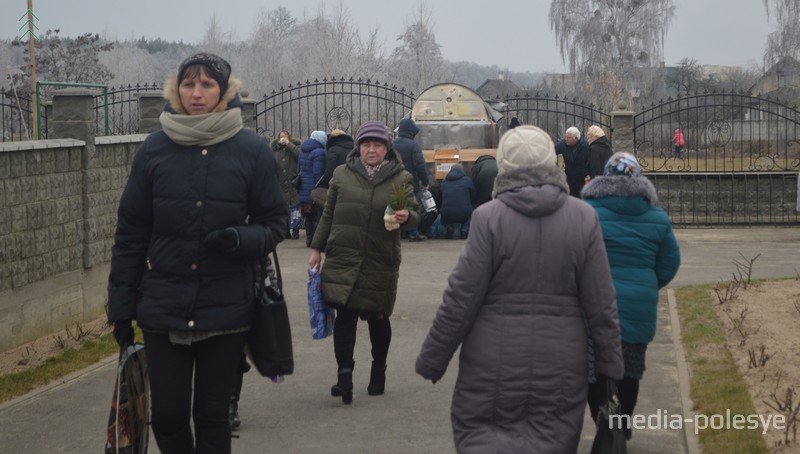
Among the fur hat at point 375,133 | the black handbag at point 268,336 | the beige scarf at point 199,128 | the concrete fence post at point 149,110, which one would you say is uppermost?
the concrete fence post at point 149,110

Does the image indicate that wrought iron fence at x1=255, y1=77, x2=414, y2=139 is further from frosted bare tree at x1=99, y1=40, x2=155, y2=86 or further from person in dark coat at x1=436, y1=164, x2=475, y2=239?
frosted bare tree at x1=99, y1=40, x2=155, y2=86

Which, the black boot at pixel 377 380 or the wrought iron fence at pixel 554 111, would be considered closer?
the black boot at pixel 377 380

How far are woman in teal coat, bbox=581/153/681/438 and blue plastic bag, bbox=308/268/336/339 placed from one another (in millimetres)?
2177

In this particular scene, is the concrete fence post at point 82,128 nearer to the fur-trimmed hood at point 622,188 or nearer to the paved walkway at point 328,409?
the paved walkway at point 328,409

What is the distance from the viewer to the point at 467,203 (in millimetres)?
17828

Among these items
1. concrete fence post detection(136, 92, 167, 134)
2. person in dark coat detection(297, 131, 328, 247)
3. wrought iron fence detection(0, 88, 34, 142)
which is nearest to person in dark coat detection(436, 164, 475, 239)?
person in dark coat detection(297, 131, 328, 247)

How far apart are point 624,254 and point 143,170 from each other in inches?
95.8

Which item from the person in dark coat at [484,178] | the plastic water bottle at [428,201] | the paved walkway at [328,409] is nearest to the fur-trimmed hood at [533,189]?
the paved walkway at [328,409]

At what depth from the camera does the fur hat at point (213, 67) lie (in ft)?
16.7

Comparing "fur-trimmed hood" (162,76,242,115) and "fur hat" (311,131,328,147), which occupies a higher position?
"fur hat" (311,131,328,147)

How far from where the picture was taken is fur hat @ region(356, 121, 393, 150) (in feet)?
A: 25.1

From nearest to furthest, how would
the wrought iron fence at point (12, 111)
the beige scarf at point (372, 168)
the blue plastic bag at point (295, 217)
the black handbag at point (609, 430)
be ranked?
1. the black handbag at point (609, 430)
2. the beige scarf at point (372, 168)
3. the wrought iron fence at point (12, 111)
4. the blue plastic bag at point (295, 217)

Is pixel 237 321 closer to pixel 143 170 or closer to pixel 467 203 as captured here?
pixel 143 170

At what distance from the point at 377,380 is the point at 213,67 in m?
3.43
